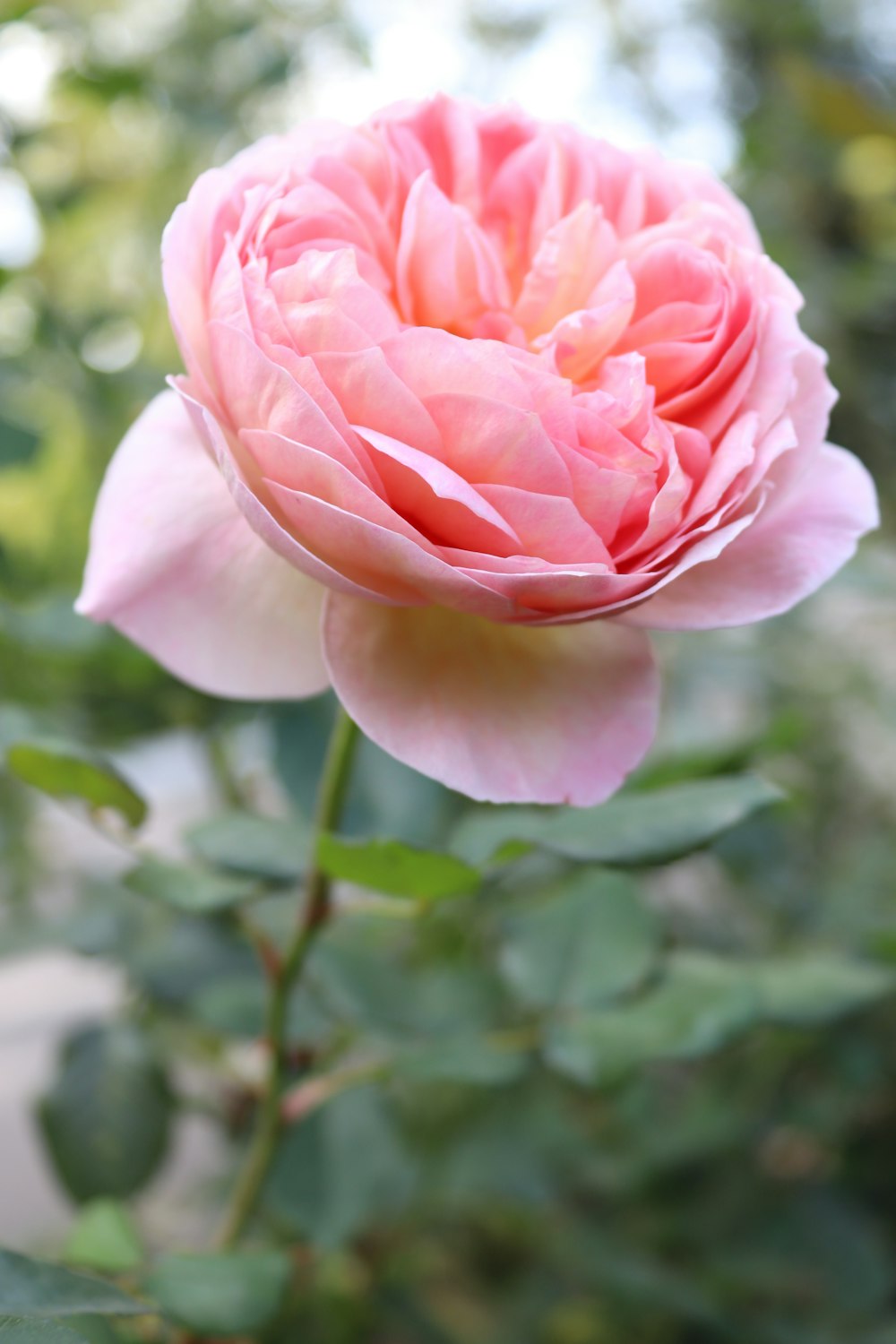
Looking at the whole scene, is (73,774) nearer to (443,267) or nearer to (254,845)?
(254,845)

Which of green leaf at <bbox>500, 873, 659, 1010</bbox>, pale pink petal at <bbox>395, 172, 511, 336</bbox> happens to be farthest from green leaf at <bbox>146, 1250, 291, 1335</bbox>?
pale pink petal at <bbox>395, 172, 511, 336</bbox>

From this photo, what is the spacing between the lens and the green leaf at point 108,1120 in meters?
0.49

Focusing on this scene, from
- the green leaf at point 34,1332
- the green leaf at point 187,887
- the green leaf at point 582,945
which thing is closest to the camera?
the green leaf at point 34,1332

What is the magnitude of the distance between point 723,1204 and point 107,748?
439 mm

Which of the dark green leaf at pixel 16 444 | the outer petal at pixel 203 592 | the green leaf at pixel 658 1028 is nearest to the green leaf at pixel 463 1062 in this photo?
the green leaf at pixel 658 1028

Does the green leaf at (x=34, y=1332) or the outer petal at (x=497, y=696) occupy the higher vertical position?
the outer petal at (x=497, y=696)

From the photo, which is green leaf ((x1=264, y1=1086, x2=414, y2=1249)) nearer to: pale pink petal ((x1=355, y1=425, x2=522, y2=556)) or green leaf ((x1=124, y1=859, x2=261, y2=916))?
green leaf ((x1=124, y1=859, x2=261, y2=916))

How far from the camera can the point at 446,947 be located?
26.1 inches

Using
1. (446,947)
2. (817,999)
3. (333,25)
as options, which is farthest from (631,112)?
(817,999)

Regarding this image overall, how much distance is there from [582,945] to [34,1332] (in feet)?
0.85

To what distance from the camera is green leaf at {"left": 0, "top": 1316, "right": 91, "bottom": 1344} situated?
0.61 ft

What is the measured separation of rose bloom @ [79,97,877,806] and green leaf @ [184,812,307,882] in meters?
0.08

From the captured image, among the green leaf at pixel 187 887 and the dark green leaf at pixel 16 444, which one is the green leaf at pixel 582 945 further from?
the dark green leaf at pixel 16 444

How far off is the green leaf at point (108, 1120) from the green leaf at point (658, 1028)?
0.23m
